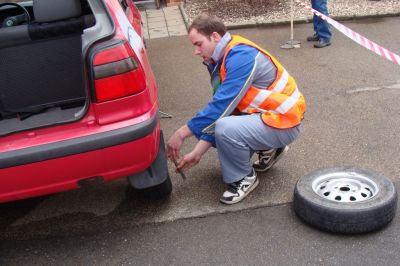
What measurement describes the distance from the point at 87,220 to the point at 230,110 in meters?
1.16

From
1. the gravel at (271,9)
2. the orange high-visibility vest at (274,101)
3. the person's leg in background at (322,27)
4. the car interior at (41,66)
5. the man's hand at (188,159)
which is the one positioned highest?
the car interior at (41,66)

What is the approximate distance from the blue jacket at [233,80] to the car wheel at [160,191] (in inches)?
14.9

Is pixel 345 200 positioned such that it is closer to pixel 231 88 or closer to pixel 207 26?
pixel 231 88

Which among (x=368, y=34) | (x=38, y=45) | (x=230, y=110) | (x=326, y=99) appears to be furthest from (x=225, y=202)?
(x=368, y=34)

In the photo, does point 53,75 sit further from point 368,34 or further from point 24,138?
point 368,34

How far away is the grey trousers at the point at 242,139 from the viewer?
295 cm

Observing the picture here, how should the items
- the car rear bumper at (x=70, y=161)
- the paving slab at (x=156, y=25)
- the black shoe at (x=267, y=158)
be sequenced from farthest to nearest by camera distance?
the paving slab at (x=156, y=25) < the black shoe at (x=267, y=158) < the car rear bumper at (x=70, y=161)

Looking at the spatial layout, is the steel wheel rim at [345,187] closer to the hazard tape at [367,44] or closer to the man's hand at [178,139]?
the man's hand at [178,139]

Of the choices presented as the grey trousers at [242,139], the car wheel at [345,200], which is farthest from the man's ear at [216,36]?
the car wheel at [345,200]

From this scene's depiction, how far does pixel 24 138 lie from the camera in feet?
8.35

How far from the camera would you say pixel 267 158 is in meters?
3.42

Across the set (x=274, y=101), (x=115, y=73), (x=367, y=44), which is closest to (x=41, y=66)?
(x=115, y=73)

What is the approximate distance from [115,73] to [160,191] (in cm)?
94

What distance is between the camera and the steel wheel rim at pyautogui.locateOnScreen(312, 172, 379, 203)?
2.85 m
